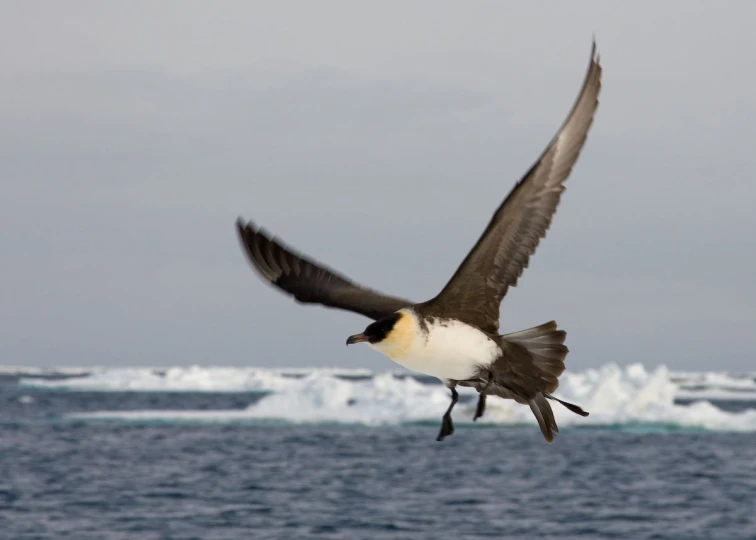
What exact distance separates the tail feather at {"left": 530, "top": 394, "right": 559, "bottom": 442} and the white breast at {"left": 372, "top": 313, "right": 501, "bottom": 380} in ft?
1.23

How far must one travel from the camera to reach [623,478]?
4338cm

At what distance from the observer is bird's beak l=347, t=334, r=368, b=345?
6.16 metres

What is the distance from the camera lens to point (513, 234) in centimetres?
655

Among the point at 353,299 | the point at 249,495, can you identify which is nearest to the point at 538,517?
the point at 249,495

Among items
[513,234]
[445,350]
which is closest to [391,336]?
[445,350]

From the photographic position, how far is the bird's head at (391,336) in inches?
245

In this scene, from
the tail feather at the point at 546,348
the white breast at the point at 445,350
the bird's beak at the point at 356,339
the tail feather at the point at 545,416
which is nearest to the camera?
the bird's beak at the point at 356,339

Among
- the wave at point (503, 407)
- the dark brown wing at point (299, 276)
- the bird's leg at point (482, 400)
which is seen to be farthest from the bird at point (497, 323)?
the wave at point (503, 407)

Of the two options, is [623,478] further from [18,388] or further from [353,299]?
[18,388]

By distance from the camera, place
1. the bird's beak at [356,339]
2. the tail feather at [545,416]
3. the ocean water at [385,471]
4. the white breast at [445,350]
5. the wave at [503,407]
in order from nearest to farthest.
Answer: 1. the bird's beak at [356,339]
2. the white breast at [445,350]
3. the tail feather at [545,416]
4. the ocean water at [385,471]
5. the wave at [503,407]

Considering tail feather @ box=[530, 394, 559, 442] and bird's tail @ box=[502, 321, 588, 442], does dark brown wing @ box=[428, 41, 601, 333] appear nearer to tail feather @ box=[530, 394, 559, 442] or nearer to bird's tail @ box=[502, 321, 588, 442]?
bird's tail @ box=[502, 321, 588, 442]

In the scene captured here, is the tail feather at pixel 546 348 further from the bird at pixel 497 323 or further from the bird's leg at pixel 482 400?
the bird's leg at pixel 482 400

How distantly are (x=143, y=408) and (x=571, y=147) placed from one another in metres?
73.1

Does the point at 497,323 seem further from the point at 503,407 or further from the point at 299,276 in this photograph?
the point at 503,407
